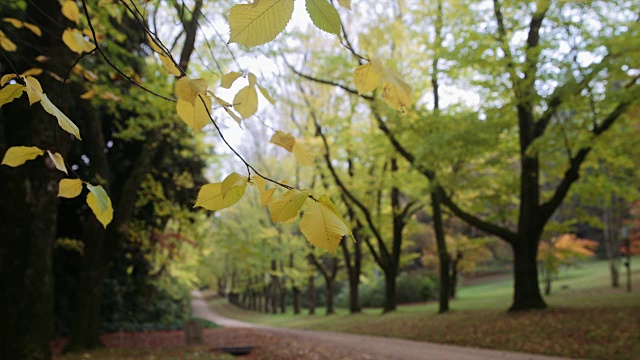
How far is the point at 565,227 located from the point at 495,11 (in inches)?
238

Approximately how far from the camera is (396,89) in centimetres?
116

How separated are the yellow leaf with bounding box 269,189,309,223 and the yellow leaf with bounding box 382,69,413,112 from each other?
40 centimetres

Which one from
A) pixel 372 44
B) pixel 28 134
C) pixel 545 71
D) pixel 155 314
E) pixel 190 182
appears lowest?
pixel 155 314

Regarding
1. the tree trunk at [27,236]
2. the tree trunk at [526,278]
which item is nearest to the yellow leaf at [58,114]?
the tree trunk at [27,236]

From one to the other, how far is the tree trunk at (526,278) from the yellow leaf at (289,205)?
11.7m

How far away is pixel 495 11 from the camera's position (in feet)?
33.3

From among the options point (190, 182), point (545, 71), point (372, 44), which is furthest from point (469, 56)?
point (190, 182)

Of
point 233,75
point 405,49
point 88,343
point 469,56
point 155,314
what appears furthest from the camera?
point 155,314

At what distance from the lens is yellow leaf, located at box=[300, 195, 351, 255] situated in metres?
0.84

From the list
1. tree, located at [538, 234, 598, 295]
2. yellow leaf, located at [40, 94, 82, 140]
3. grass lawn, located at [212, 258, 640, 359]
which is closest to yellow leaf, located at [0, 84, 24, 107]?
yellow leaf, located at [40, 94, 82, 140]

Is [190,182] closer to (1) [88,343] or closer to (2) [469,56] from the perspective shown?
(1) [88,343]

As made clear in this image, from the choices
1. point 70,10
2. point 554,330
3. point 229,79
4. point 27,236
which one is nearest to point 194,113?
point 229,79

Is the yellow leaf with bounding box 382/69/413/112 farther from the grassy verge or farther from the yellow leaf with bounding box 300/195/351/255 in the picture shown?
the grassy verge

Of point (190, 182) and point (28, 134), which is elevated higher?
point (190, 182)
